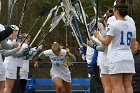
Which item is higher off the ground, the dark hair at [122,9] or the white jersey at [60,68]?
the dark hair at [122,9]

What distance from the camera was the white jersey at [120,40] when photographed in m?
8.76

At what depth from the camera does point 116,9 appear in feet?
29.1

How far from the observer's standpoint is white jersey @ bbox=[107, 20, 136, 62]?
8.76m

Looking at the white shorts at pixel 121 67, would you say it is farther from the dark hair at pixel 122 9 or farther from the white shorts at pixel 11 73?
the white shorts at pixel 11 73

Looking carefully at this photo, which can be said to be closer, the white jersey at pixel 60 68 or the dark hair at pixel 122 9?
the dark hair at pixel 122 9

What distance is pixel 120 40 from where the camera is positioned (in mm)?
8781

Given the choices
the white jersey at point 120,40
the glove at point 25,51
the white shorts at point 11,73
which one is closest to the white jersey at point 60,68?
the white shorts at point 11,73

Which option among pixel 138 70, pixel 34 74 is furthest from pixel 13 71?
pixel 34 74

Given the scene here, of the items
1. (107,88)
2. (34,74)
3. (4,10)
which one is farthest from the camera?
(4,10)

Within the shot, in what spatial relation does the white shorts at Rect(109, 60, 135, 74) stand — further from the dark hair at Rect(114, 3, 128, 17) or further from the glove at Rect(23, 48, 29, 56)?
the glove at Rect(23, 48, 29, 56)

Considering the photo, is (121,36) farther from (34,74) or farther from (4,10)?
(4,10)

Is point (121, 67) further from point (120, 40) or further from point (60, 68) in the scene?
point (60, 68)

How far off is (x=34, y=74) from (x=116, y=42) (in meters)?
9.99

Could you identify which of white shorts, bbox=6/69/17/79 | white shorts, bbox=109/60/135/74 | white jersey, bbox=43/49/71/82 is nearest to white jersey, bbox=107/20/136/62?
white shorts, bbox=109/60/135/74
